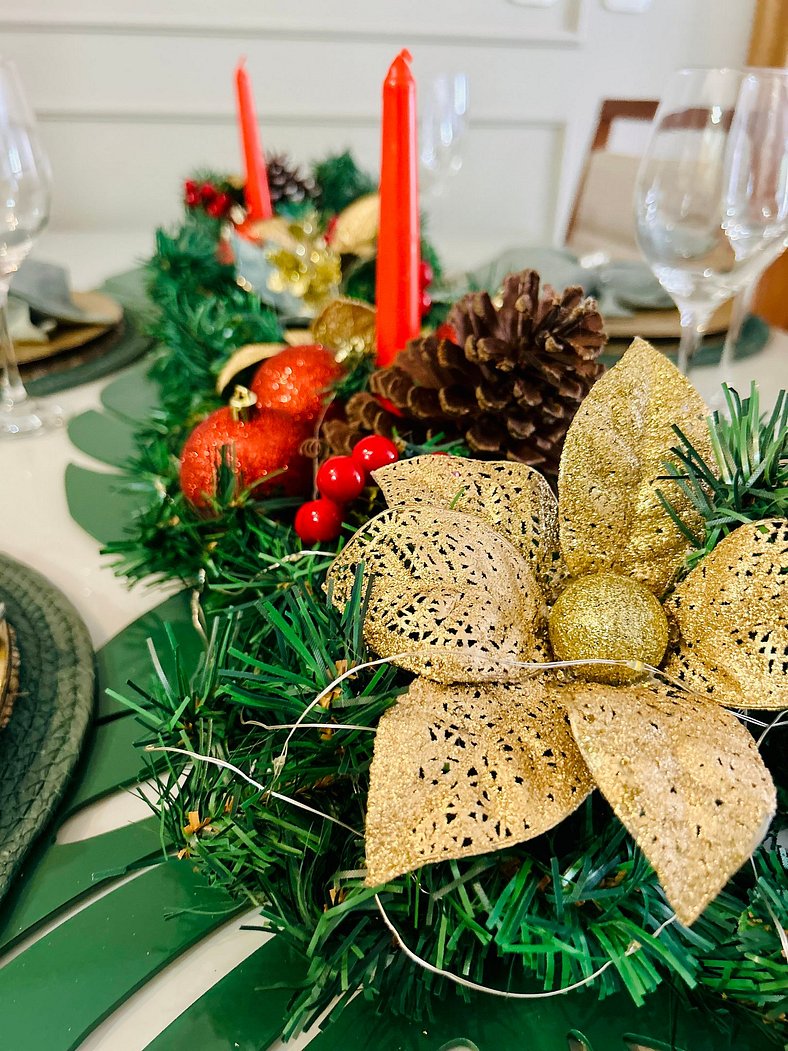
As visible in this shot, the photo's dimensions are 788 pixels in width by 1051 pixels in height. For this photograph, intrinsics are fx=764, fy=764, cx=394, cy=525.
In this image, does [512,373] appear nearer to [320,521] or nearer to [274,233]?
[320,521]

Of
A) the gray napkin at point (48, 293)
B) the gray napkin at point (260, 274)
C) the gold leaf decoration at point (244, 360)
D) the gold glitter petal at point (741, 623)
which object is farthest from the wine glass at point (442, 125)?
the gold glitter petal at point (741, 623)

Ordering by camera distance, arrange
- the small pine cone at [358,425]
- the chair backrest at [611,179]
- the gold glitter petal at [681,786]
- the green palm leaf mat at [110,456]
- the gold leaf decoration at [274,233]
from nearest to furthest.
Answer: the gold glitter petal at [681,786]
the small pine cone at [358,425]
the green palm leaf mat at [110,456]
the gold leaf decoration at [274,233]
the chair backrest at [611,179]

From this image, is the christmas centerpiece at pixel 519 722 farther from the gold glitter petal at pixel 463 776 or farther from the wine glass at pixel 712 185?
the wine glass at pixel 712 185

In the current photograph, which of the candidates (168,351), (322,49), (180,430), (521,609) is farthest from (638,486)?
(322,49)

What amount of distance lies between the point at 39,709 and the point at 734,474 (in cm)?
31

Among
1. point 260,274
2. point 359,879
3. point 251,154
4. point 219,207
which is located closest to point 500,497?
point 359,879

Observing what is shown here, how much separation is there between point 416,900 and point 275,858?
0.16 feet

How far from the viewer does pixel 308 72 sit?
1.69m

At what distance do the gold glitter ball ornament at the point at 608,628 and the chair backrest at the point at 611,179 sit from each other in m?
1.10

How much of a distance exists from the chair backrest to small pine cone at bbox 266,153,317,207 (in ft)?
1.54

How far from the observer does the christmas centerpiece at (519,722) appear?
0.21m

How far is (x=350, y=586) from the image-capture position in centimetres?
28

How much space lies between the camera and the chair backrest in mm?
1301

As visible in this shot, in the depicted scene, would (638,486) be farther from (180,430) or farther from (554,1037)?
(180,430)
